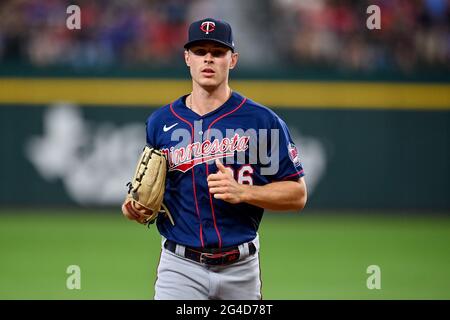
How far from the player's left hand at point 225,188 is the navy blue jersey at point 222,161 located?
0.66 feet

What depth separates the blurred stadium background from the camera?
14422mm

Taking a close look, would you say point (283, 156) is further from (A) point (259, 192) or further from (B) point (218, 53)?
(B) point (218, 53)

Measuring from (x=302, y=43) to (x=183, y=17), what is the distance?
86.3 inches

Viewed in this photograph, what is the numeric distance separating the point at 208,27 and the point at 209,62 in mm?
214

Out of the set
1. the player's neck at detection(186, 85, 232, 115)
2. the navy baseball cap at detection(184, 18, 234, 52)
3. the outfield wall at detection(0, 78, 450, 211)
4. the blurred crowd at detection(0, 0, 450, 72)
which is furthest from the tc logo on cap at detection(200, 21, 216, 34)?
the blurred crowd at detection(0, 0, 450, 72)

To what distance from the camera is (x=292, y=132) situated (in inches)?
580

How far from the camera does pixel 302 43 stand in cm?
1517

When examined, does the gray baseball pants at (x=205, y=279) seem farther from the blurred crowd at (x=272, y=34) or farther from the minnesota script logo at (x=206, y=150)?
the blurred crowd at (x=272, y=34)

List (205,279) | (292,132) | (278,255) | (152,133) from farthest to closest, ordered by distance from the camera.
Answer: (292,132), (278,255), (152,133), (205,279)

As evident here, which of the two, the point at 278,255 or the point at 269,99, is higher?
the point at 269,99

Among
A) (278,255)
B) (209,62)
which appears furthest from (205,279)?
(278,255)

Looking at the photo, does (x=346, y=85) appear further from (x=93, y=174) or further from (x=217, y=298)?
(x=217, y=298)

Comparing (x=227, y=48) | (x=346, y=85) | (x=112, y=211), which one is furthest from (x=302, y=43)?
(x=227, y=48)

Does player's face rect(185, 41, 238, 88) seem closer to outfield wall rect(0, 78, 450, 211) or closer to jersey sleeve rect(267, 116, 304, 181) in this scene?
jersey sleeve rect(267, 116, 304, 181)
